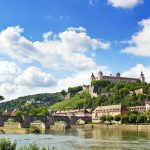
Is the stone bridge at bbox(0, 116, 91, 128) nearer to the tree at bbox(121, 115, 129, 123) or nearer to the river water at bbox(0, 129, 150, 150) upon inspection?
the tree at bbox(121, 115, 129, 123)

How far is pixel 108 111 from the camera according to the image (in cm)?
13538

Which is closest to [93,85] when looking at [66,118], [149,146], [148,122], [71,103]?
[71,103]

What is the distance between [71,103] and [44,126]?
73.6 meters

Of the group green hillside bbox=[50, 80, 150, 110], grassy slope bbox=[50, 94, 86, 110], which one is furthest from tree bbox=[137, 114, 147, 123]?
grassy slope bbox=[50, 94, 86, 110]

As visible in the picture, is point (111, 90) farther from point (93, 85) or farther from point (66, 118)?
point (66, 118)

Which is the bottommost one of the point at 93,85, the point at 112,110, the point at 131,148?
the point at 131,148

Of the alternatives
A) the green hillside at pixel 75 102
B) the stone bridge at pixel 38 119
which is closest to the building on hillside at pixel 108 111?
the stone bridge at pixel 38 119

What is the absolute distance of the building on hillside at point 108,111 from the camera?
128 m

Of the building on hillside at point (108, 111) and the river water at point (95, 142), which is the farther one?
the building on hillside at point (108, 111)

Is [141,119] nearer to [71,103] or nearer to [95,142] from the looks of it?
[95,142]

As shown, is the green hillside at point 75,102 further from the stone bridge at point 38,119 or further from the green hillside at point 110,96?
the stone bridge at point 38,119

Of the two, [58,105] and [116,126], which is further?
[58,105]

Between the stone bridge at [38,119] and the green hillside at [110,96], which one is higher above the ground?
the green hillside at [110,96]

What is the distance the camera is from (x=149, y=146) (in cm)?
4875
